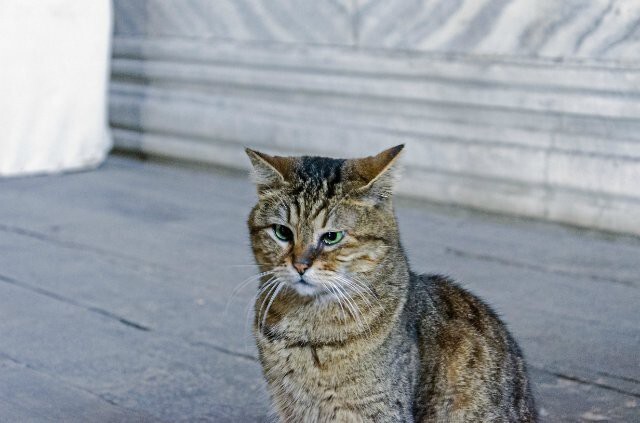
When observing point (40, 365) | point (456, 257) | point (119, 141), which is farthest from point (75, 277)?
point (119, 141)

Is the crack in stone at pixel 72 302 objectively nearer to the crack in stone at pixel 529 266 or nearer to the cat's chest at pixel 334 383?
the cat's chest at pixel 334 383

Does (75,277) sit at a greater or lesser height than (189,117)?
lesser

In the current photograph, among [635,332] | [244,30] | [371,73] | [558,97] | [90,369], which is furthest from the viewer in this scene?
[244,30]

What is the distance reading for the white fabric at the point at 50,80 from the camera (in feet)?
19.8

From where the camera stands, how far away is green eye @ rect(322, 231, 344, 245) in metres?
2.62

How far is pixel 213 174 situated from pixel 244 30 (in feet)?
2.76

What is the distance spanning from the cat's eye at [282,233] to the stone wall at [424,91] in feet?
7.92

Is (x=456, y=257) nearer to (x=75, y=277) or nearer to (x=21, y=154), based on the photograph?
(x=75, y=277)

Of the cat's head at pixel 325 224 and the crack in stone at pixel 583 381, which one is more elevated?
the cat's head at pixel 325 224

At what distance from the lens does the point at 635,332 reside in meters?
3.64

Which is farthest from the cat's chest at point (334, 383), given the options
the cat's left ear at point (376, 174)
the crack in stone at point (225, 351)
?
the crack in stone at point (225, 351)

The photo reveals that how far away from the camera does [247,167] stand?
6059 mm

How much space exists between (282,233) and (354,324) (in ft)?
0.93

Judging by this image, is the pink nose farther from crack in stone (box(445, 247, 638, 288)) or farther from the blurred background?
crack in stone (box(445, 247, 638, 288))
